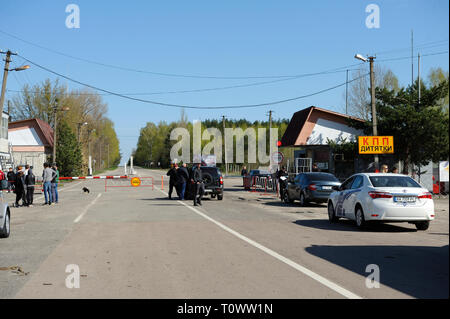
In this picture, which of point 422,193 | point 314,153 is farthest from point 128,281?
A: point 314,153

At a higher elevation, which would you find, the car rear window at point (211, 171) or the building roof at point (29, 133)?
the building roof at point (29, 133)

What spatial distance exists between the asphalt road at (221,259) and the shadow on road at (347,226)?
34 mm

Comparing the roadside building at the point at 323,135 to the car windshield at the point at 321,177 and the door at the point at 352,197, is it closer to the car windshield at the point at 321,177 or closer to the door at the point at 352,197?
the car windshield at the point at 321,177

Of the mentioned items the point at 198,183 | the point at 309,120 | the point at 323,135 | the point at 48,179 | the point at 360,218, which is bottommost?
the point at 360,218

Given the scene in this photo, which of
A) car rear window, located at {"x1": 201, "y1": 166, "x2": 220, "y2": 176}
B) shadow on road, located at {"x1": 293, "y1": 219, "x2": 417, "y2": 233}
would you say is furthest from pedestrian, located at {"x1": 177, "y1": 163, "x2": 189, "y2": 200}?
shadow on road, located at {"x1": 293, "y1": 219, "x2": 417, "y2": 233}

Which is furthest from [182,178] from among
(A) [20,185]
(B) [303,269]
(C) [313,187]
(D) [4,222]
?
(B) [303,269]

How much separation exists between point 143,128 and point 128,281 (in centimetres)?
15751

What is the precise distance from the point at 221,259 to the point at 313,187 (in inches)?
510

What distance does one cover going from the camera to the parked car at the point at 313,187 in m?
20.8

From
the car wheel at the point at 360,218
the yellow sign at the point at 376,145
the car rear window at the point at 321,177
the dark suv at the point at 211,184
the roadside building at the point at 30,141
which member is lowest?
the car wheel at the point at 360,218

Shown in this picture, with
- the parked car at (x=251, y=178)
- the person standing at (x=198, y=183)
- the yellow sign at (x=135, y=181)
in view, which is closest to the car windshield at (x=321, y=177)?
the person standing at (x=198, y=183)

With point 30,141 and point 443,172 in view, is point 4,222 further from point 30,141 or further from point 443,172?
point 30,141

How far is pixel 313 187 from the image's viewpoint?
2091 cm

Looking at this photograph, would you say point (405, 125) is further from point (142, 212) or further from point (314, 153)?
point (142, 212)
